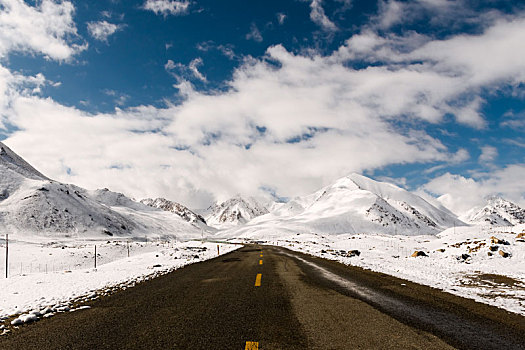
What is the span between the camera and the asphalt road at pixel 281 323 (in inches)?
189

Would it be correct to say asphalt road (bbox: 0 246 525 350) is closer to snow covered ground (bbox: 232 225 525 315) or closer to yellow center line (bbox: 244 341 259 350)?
yellow center line (bbox: 244 341 259 350)

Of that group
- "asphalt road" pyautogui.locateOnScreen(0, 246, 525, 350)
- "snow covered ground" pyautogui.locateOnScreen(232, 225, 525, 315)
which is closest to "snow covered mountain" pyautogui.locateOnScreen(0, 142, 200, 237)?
"snow covered ground" pyautogui.locateOnScreen(232, 225, 525, 315)

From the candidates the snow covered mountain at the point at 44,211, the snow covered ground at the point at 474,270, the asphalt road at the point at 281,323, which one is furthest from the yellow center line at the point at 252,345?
the snow covered mountain at the point at 44,211

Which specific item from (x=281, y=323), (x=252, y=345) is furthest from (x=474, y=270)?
(x=252, y=345)

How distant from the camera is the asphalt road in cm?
479

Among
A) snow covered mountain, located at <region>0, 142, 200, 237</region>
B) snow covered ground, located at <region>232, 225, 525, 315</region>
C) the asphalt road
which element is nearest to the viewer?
the asphalt road

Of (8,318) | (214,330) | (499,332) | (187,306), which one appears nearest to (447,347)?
(499,332)

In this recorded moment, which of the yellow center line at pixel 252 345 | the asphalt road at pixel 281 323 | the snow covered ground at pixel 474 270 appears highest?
the yellow center line at pixel 252 345

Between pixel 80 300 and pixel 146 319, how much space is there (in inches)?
161

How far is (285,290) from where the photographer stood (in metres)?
9.32

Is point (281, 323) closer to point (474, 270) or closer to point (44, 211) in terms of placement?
point (474, 270)

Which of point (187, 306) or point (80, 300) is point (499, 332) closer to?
point (187, 306)

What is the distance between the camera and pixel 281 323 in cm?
573

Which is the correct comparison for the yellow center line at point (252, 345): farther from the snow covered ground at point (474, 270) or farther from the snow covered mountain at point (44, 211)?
the snow covered mountain at point (44, 211)
